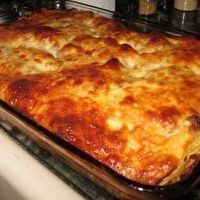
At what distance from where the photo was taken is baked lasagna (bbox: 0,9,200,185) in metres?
0.83

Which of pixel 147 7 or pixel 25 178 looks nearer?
pixel 25 178

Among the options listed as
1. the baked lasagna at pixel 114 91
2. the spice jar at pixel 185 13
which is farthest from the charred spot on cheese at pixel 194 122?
the spice jar at pixel 185 13

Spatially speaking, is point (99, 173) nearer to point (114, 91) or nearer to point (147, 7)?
point (114, 91)

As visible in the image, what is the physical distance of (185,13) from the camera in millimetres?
1866

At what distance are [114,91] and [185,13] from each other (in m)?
1.05

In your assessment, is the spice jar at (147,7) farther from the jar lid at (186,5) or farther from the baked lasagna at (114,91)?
the baked lasagna at (114,91)

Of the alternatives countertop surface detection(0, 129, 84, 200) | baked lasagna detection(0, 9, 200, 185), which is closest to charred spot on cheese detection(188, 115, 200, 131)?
baked lasagna detection(0, 9, 200, 185)

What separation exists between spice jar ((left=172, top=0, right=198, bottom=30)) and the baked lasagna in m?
0.55

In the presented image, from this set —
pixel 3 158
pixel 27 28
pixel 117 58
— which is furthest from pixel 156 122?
pixel 27 28

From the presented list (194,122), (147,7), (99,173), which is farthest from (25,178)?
(147,7)

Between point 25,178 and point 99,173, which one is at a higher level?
point 99,173

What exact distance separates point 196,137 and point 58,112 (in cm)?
36

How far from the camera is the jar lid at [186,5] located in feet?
5.97

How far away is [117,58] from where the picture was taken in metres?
1.15
